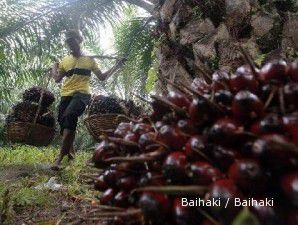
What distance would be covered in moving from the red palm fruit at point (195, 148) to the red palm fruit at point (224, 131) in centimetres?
3

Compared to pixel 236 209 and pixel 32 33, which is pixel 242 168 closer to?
pixel 236 209

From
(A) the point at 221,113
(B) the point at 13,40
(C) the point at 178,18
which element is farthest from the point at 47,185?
(B) the point at 13,40

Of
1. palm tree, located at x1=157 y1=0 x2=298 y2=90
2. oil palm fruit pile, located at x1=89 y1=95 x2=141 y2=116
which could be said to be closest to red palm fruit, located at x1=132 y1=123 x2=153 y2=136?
palm tree, located at x1=157 y1=0 x2=298 y2=90

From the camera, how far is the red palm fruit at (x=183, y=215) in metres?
0.76

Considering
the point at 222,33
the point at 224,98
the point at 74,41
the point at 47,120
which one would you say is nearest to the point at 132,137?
the point at 224,98

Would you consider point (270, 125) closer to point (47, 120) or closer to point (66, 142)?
point (66, 142)

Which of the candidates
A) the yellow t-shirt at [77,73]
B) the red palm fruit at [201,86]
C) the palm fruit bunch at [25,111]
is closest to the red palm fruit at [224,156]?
the red palm fruit at [201,86]

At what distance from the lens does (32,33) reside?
5.71 metres

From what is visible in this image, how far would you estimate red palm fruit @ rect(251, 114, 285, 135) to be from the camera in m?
0.74

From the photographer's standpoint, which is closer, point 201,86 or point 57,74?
point 201,86

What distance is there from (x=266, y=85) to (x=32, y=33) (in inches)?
209

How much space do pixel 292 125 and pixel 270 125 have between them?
4 centimetres

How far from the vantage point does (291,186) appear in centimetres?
66

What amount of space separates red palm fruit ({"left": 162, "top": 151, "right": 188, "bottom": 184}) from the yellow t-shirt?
399cm
